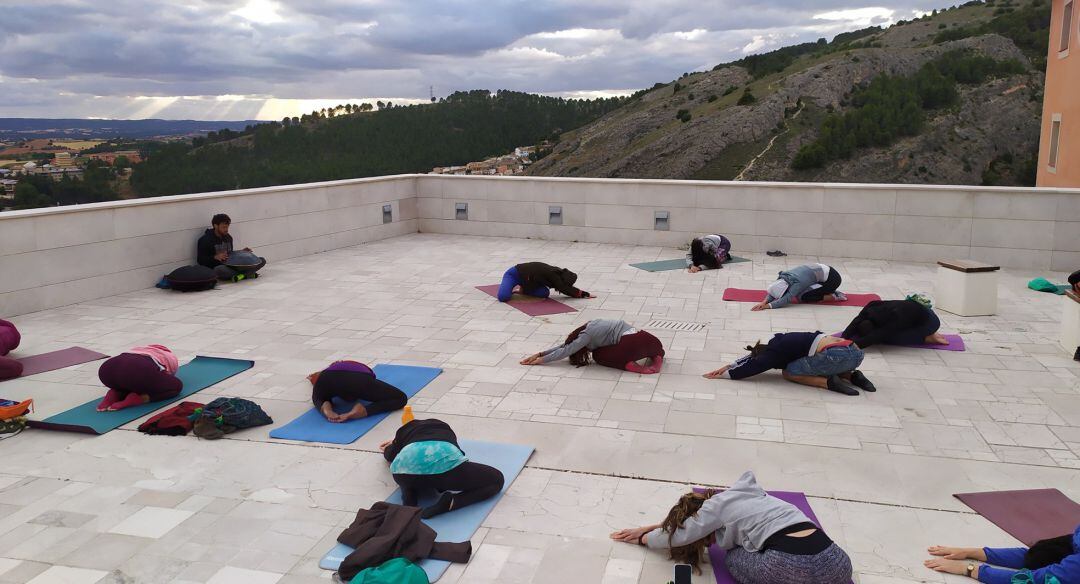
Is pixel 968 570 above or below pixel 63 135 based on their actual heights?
below

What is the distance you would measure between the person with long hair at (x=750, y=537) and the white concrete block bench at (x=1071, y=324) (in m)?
5.19

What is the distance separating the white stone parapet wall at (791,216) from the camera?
1170 centimetres

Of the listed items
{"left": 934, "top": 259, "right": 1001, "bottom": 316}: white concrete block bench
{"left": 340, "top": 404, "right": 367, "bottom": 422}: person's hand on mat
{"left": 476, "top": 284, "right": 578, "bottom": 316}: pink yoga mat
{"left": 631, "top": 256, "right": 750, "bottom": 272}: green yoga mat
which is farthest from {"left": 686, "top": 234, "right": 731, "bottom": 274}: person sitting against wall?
{"left": 340, "top": 404, "right": 367, "bottom": 422}: person's hand on mat

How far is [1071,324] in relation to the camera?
25.1 feet

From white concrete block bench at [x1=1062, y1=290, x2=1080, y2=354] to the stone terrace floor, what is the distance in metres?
0.16

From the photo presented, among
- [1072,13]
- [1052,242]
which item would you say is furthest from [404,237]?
[1072,13]

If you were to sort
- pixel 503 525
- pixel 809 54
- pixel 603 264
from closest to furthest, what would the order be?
A: pixel 503 525, pixel 603 264, pixel 809 54

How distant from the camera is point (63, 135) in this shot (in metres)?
20.0

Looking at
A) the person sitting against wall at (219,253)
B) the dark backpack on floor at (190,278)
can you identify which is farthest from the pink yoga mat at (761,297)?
the dark backpack on floor at (190,278)

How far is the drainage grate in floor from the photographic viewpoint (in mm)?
8773

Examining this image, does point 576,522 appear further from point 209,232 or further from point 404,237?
point 404,237

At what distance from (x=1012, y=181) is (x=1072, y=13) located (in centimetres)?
4262

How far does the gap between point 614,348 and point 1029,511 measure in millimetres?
3575

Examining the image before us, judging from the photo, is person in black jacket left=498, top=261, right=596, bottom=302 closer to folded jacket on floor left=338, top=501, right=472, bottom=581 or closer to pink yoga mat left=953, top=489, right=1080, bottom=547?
folded jacket on floor left=338, top=501, right=472, bottom=581
